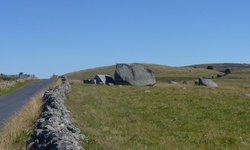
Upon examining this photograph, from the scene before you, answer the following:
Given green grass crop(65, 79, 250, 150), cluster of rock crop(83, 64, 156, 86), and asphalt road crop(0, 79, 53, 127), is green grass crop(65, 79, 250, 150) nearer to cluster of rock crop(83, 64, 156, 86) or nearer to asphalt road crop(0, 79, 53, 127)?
asphalt road crop(0, 79, 53, 127)

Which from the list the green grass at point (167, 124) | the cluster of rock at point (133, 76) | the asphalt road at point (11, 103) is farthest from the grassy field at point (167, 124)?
the cluster of rock at point (133, 76)

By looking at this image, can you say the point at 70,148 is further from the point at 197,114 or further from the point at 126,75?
the point at 126,75

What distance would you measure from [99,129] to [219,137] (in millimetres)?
5264

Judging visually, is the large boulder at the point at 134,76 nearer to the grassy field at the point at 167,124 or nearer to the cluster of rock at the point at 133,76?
the cluster of rock at the point at 133,76

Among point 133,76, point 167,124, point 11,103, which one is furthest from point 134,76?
point 167,124

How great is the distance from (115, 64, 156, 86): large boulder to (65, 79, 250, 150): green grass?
995 inches

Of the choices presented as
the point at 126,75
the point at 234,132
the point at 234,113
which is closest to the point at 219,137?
the point at 234,132

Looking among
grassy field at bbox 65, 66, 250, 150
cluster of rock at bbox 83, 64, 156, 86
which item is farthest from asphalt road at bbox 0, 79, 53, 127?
cluster of rock at bbox 83, 64, 156, 86

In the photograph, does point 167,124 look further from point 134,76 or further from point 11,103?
point 134,76

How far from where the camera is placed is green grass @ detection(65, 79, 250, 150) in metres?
16.0

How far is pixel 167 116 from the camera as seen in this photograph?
2419 centimetres

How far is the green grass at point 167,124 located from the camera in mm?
16031

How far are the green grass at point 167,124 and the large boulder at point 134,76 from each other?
82.9ft

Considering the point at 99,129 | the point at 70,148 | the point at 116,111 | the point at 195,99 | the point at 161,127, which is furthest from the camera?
the point at 195,99
